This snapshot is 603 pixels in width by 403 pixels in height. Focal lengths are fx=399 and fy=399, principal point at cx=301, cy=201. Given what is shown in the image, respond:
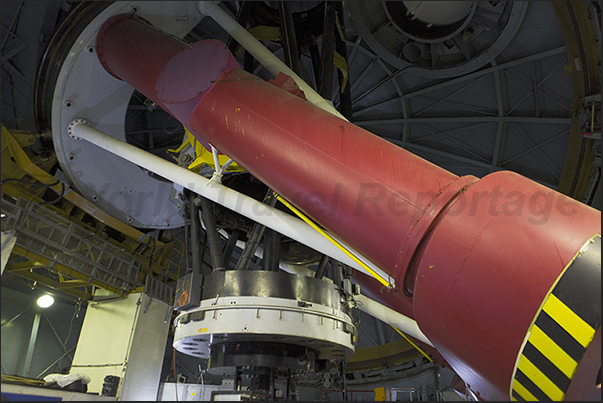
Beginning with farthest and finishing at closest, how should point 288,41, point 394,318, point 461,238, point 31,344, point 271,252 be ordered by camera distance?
1. point 31,344
2. point 288,41
3. point 394,318
4. point 271,252
5. point 461,238

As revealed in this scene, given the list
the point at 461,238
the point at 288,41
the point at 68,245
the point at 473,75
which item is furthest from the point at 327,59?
the point at 68,245

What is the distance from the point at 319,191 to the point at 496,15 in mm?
7876

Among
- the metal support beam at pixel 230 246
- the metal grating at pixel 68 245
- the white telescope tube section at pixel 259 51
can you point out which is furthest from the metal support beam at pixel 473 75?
the metal grating at pixel 68 245

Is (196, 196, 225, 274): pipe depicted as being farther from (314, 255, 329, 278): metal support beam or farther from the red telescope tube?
the red telescope tube

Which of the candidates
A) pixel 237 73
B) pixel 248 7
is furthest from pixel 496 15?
pixel 237 73

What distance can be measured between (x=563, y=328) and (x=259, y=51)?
17.0 ft

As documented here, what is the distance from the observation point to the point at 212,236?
565 cm

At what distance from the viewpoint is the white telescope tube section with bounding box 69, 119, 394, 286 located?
439 cm

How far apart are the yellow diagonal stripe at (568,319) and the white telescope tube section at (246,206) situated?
58.7 inches

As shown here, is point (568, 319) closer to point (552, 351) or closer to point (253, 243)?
point (552, 351)

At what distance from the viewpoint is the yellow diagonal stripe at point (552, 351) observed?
2.35 metres

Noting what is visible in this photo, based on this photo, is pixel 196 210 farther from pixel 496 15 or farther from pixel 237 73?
pixel 496 15

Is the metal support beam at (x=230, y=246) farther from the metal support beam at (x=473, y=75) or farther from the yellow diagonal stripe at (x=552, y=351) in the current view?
the metal support beam at (x=473, y=75)

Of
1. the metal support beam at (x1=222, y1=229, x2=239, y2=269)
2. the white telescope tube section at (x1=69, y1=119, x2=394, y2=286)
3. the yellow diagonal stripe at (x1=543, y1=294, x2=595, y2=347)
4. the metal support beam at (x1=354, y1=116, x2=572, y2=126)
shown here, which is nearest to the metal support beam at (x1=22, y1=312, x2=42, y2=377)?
the white telescope tube section at (x1=69, y1=119, x2=394, y2=286)
